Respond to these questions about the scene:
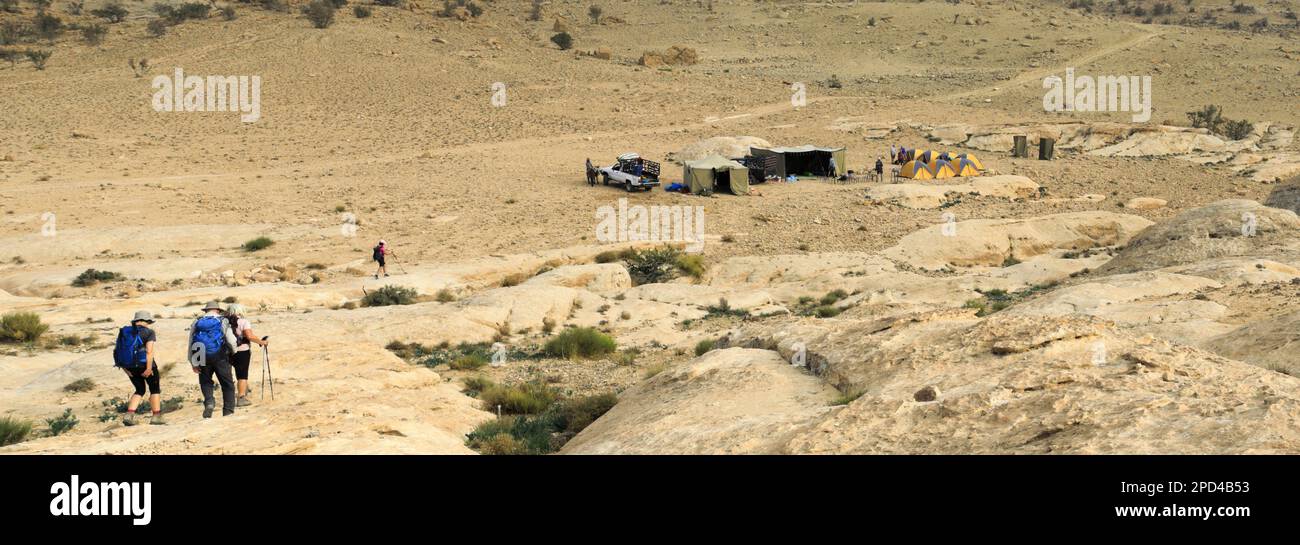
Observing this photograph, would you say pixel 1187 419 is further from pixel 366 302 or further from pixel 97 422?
pixel 366 302

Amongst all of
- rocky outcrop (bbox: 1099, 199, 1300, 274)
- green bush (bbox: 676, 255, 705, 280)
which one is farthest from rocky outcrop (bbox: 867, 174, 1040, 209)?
rocky outcrop (bbox: 1099, 199, 1300, 274)

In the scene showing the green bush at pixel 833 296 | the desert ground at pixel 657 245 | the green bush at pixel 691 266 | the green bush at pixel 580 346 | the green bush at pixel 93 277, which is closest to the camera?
the desert ground at pixel 657 245

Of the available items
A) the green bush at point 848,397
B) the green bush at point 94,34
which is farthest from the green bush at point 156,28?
the green bush at point 848,397

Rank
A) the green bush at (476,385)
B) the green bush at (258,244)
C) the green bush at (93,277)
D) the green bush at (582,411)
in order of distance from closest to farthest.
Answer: the green bush at (582,411) → the green bush at (476,385) → the green bush at (93,277) → the green bush at (258,244)

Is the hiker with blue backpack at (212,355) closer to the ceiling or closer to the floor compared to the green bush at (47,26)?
closer to the floor

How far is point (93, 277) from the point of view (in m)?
22.1

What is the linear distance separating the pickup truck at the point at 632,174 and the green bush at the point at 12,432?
24.1 m

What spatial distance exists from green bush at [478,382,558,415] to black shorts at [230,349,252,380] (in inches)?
108

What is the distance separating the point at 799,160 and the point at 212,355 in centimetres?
2861

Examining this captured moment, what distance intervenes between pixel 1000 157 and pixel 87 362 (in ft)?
113

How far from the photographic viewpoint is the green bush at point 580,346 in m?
16.3

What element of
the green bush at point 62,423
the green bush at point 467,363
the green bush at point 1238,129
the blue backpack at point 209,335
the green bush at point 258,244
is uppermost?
the green bush at point 1238,129

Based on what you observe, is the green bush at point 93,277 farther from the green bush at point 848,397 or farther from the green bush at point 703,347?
the green bush at point 848,397
